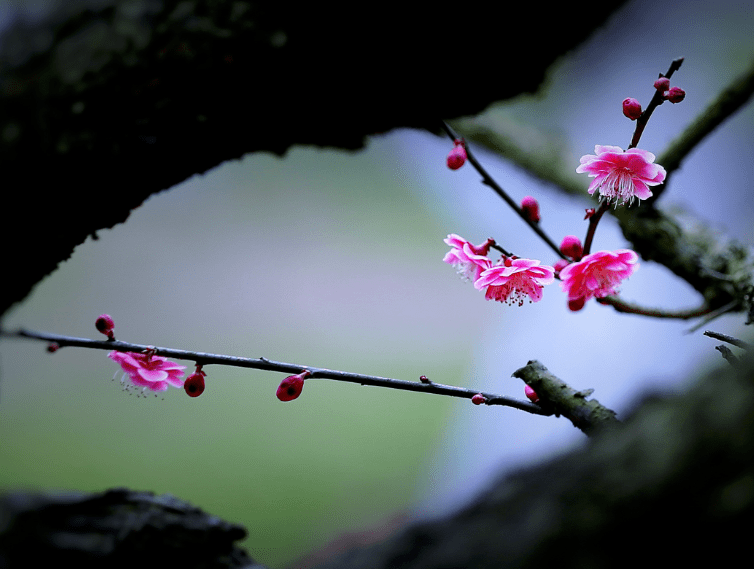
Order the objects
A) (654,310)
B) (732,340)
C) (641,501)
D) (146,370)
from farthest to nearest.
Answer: (654,310)
(146,370)
(732,340)
(641,501)

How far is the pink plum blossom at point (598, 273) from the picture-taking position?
1.30ft

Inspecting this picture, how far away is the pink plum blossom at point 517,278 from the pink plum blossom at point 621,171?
0.08 m

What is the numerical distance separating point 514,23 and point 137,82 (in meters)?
0.32

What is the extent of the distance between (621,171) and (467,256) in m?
0.14

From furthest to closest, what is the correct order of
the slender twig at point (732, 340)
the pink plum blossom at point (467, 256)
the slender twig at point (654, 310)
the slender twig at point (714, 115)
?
the slender twig at point (714, 115) → the slender twig at point (654, 310) → the pink plum blossom at point (467, 256) → the slender twig at point (732, 340)

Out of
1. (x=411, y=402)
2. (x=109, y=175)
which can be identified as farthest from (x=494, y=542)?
(x=411, y=402)

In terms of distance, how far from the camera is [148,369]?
433 millimetres

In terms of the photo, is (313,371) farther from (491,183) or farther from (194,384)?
(491,183)

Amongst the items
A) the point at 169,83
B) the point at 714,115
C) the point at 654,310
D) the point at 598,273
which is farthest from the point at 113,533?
the point at 714,115

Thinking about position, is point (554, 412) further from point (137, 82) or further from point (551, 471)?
point (137, 82)

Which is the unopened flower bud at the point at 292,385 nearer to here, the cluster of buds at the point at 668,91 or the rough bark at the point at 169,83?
the rough bark at the point at 169,83

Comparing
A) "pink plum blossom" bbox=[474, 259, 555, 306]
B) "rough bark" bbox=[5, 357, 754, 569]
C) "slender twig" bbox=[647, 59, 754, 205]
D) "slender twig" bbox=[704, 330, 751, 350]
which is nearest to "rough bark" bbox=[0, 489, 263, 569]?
"rough bark" bbox=[5, 357, 754, 569]

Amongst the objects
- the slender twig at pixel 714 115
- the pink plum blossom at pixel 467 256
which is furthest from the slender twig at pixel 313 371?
the slender twig at pixel 714 115

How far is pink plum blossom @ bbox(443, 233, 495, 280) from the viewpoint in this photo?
406 millimetres
